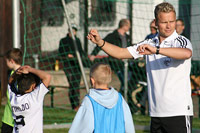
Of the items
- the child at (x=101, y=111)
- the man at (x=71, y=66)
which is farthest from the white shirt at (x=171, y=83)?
the man at (x=71, y=66)

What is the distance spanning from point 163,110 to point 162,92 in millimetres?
174

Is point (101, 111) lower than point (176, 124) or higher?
higher

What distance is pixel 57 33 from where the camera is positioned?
13.9 meters

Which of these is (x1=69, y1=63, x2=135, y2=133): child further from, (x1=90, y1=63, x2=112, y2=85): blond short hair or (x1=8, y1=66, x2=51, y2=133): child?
(x1=8, y1=66, x2=51, y2=133): child

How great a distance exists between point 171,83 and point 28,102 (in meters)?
1.66

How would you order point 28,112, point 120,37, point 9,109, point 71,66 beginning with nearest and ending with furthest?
point 28,112
point 9,109
point 120,37
point 71,66

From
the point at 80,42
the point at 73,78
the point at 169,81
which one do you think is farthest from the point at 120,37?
the point at 169,81

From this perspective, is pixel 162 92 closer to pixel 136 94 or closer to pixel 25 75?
Answer: pixel 25 75

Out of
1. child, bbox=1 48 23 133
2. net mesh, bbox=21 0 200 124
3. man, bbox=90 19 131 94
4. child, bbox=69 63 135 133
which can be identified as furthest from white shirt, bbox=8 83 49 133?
man, bbox=90 19 131 94

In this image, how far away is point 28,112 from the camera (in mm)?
5031

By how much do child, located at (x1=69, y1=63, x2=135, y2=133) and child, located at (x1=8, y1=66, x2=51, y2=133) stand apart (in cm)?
104

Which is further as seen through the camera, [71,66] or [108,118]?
[71,66]

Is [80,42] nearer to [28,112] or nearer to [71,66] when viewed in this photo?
[71,66]

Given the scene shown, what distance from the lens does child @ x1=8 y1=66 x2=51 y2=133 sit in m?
5.03
